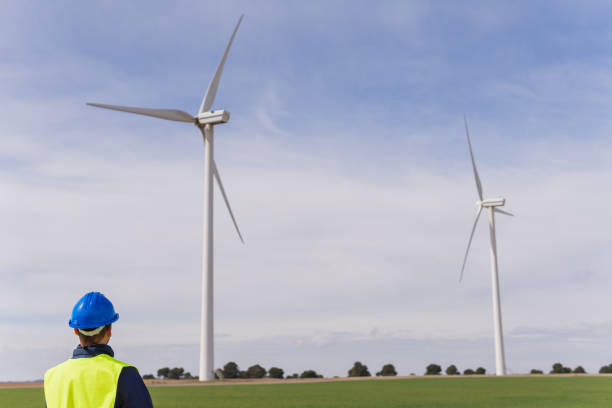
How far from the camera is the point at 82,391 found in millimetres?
4691

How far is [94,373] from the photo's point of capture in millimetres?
4688

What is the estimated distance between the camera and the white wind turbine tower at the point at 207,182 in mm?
52125

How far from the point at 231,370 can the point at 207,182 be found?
18.8 m

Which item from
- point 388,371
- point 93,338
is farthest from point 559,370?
point 93,338

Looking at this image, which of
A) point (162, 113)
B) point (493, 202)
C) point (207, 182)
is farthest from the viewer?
point (493, 202)

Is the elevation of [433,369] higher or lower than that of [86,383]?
lower

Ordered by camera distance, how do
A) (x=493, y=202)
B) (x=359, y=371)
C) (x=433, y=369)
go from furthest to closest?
(x=493, y=202) → (x=433, y=369) → (x=359, y=371)

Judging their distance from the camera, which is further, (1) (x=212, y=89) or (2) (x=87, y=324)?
(1) (x=212, y=89)

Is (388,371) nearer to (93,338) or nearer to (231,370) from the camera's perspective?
(231,370)

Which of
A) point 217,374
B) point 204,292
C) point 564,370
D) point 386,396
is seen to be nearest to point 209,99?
point 204,292

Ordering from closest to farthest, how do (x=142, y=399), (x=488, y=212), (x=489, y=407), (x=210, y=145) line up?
(x=142, y=399) < (x=489, y=407) < (x=210, y=145) < (x=488, y=212)

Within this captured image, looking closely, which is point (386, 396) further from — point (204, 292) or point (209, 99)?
point (209, 99)

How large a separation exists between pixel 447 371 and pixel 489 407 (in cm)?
4762

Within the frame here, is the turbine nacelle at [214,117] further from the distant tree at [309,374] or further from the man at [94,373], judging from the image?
the man at [94,373]
